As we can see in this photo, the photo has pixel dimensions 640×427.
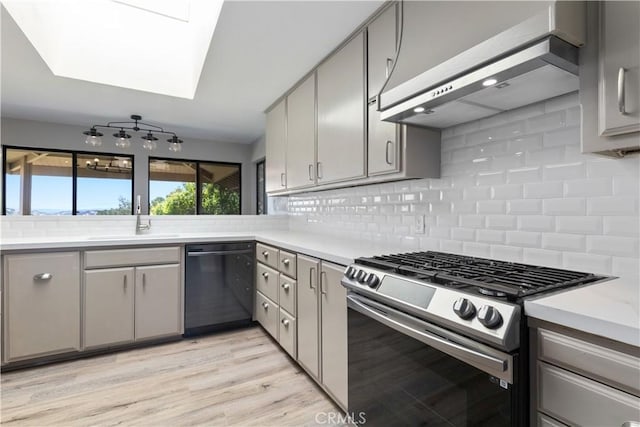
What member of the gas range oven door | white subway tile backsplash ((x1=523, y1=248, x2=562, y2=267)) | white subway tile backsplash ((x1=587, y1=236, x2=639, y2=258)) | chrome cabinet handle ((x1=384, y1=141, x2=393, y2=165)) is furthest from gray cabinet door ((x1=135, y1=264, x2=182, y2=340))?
white subway tile backsplash ((x1=587, y1=236, x2=639, y2=258))

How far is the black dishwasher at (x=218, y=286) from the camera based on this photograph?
281cm

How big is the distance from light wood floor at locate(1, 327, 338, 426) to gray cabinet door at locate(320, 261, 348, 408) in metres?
0.21

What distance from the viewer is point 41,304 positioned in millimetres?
2334

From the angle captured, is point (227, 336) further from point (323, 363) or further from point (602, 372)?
point (602, 372)

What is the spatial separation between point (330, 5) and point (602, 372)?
193 centimetres

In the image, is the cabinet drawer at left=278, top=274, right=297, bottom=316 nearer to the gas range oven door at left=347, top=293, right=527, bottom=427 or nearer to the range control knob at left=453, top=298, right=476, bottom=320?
the gas range oven door at left=347, top=293, right=527, bottom=427

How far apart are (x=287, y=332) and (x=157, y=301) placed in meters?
1.21

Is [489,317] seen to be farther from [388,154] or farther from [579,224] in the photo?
[388,154]

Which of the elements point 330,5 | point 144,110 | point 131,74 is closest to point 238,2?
point 330,5

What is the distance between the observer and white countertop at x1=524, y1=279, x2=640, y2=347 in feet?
2.27

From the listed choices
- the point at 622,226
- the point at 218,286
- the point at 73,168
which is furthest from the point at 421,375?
the point at 73,168

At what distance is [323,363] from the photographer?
1.89m

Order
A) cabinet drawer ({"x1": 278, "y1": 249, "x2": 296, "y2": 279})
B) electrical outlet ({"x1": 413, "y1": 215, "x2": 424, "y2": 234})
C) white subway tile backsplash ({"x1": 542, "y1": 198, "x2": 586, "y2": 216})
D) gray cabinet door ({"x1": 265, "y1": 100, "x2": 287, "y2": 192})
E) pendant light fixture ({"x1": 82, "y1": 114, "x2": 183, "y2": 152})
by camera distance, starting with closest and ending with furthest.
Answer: white subway tile backsplash ({"x1": 542, "y1": 198, "x2": 586, "y2": 216}) → electrical outlet ({"x1": 413, "y1": 215, "x2": 424, "y2": 234}) → cabinet drawer ({"x1": 278, "y1": 249, "x2": 296, "y2": 279}) → gray cabinet door ({"x1": 265, "y1": 100, "x2": 287, "y2": 192}) → pendant light fixture ({"x1": 82, "y1": 114, "x2": 183, "y2": 152})

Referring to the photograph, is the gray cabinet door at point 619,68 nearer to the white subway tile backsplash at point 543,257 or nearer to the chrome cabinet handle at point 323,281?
the white subway tile backsplash at point 543,257
